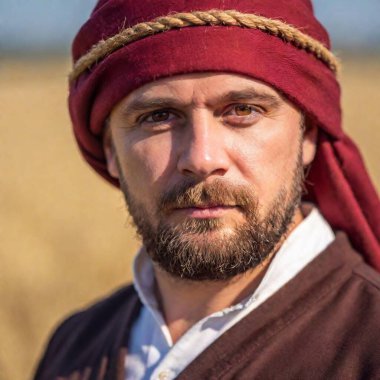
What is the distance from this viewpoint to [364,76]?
2388 cm

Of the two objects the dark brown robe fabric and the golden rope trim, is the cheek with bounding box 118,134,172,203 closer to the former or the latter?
the golden rope trim

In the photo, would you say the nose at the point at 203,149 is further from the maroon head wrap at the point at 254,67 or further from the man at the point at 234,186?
the maroon head wrap at the point at 254,67

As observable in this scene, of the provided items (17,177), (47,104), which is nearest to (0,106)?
(47,104)

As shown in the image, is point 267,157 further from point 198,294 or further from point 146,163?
point 198,294

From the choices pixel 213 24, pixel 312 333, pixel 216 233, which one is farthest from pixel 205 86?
pixel 312 333

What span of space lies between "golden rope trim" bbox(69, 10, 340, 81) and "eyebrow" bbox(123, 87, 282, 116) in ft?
0.68

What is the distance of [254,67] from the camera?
2.56 m

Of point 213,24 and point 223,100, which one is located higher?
point 213,24

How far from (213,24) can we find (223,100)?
26 cm

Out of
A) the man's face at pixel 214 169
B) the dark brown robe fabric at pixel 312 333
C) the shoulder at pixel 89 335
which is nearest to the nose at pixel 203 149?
the man's face at pixel 214 169

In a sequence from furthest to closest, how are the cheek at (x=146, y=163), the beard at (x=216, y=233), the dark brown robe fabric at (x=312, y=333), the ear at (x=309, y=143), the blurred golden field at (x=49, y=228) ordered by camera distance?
the blurred golden field at (x=49, y=228) < the ear at (x=309, y=143) < the cheek at (x=146, y=163) < the beard at (x=216, y=233) < the dark brown robe fabric at (x=312, y=333)

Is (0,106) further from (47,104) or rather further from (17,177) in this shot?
(17,177)

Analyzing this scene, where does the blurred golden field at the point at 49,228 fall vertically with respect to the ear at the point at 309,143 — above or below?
below

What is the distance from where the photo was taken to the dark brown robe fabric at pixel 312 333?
2.28 metres
